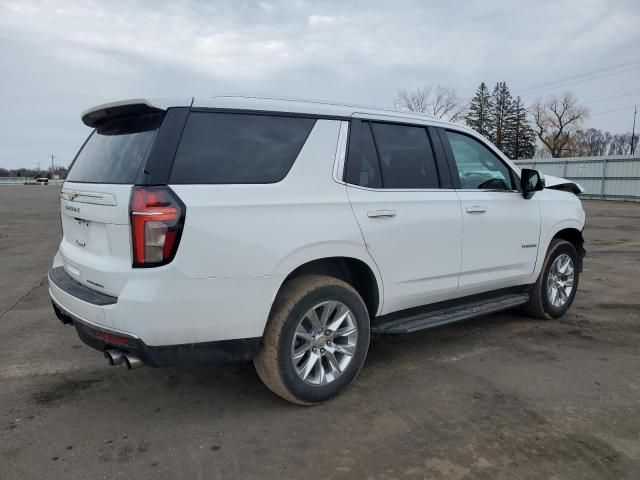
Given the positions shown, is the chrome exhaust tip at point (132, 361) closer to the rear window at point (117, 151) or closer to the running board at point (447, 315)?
the rear window at point (117, 151)

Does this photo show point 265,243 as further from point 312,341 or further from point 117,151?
point 117,151

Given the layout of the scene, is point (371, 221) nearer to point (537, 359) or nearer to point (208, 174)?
point (208, 174)

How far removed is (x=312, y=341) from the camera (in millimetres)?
3338

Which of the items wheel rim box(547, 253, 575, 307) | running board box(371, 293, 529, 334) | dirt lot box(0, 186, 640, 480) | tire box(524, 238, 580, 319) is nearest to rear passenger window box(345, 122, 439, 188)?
running board box(371, 293, 529, 334)

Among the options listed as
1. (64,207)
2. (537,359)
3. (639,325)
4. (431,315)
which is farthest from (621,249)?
(64,207)

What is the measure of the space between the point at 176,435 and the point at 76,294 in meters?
1.03

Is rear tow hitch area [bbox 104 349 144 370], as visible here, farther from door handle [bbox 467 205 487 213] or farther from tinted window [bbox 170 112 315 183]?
door handle [bbox 467 205 487 213]

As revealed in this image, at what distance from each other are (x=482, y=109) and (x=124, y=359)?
74.9m

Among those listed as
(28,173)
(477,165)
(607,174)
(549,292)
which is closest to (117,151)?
(477,165)

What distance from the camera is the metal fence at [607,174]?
1110 inches

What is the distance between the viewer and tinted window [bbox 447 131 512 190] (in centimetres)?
437

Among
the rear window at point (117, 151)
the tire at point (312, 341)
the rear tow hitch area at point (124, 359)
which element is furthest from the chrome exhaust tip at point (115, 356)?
the rear window at point (117, 151)

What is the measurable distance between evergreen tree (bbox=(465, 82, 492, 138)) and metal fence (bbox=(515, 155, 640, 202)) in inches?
1569

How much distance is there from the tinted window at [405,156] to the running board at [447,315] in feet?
3.28
